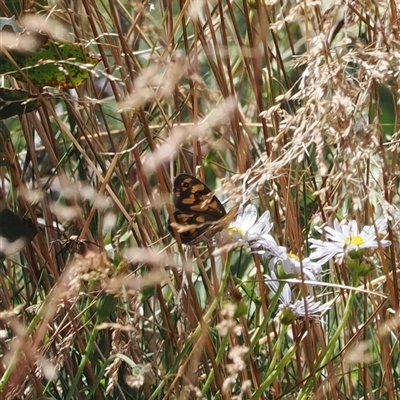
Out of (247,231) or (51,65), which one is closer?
(247,231)

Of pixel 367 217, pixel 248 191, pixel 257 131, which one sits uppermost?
pixel 248 191

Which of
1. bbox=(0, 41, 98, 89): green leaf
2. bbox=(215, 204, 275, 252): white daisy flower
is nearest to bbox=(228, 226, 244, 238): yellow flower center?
bbox=(215, 204, 275, 252): white daisy flower

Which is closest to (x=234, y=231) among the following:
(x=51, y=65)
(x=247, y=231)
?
(x=247, y=231)

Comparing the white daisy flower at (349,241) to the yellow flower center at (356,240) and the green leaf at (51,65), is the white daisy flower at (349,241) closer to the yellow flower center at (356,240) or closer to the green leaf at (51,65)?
the yellow flower center at (356,240)

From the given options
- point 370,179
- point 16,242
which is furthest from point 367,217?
point 16,242

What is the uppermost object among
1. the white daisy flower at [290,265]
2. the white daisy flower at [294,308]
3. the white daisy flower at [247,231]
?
the white daisy flower at [247,231]

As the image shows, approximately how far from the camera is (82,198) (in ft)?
3.18

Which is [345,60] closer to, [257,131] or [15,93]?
[15,93]

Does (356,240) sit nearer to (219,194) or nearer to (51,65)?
(219,194)

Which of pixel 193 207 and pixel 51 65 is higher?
pixel 51 65

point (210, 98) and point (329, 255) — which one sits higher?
point (210, 98)

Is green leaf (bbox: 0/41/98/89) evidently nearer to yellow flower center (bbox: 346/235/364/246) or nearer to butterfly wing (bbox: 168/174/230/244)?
butterfly wing (bbox: 168/174/230/244)

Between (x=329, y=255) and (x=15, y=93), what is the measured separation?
0.33 m

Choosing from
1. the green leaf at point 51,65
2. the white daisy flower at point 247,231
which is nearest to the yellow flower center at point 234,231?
the white daisy flower at point 247,231
